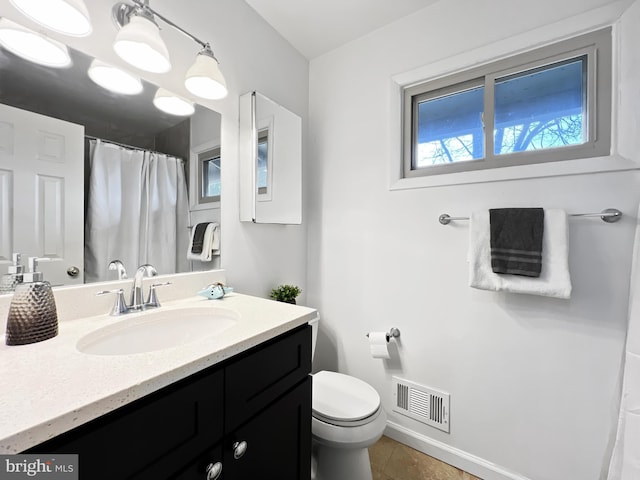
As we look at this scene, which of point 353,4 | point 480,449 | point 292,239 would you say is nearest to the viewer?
point 480,449

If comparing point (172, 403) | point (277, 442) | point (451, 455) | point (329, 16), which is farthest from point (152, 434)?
point (329, 16)

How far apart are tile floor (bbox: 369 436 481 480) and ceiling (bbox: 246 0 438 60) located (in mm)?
2426

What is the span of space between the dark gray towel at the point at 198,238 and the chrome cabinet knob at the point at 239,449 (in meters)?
0.82

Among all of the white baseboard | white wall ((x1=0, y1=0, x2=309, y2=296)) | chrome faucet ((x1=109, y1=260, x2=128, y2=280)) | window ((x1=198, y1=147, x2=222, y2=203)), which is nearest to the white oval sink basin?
chrome faucet ((x1=109, y1=260, x2=128, y2=280))

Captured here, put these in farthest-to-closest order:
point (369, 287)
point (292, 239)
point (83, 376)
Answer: point (292, 239) < point (369, 287) < point (83, 376)

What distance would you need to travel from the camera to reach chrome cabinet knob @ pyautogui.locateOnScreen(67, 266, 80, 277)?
0.91 meters

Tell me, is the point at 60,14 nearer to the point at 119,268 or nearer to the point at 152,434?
the point at 119,268

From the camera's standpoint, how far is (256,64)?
61.2 inches

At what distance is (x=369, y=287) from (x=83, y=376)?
54.5 inches

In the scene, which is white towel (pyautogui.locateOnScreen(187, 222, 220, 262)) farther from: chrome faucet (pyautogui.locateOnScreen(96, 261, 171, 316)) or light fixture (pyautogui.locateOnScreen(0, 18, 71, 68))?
light fixture (pyautogui.locateOnScreen(0, 18, 71, 68))

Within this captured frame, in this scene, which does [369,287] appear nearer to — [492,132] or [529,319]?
[529,319]

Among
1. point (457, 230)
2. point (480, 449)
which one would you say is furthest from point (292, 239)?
point (480, 449)

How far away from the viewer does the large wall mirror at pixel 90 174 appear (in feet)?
2.67

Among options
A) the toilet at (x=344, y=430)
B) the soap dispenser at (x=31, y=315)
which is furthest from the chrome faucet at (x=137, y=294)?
the toilet at (x=344, y=430)
